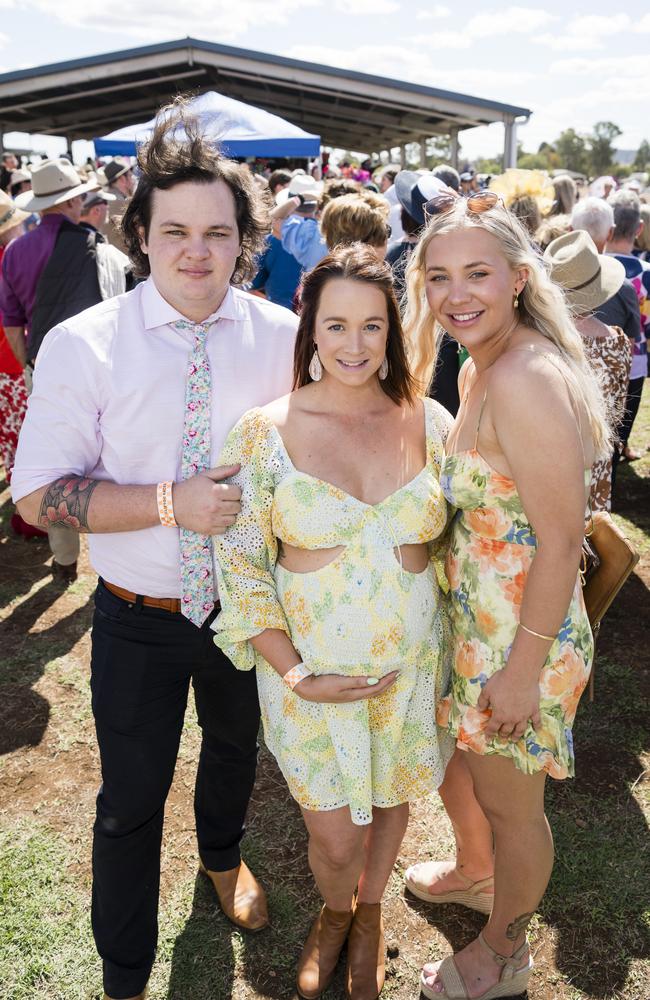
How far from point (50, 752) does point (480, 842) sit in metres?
1.93

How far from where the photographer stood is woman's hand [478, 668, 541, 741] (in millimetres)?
1814

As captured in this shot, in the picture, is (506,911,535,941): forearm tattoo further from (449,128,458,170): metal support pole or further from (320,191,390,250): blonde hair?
(449,128,458,170): metal support pole

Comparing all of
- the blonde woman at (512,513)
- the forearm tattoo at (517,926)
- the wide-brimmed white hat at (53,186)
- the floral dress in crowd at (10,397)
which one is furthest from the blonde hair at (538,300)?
the floral dress in crowd at (10,397)

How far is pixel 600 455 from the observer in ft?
6.38

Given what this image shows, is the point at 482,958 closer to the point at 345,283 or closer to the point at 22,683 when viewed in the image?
the point at 345,283

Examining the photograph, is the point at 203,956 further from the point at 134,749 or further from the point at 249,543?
the point at 249,543

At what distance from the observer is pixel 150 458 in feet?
6.02

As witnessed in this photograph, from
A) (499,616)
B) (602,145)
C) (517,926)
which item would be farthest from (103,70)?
(602,145)

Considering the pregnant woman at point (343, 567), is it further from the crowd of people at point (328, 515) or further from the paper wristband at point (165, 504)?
the paper wristband at point (165, 504)

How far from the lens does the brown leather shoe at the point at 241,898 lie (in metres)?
2.39

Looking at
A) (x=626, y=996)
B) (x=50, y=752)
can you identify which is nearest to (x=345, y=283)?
(x=626, y=996)

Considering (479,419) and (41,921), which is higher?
(479,419)

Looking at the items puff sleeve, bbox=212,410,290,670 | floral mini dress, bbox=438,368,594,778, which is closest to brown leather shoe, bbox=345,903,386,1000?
floral mini dress, bbox=438,368,594,778

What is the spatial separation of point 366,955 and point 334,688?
3.07ft
